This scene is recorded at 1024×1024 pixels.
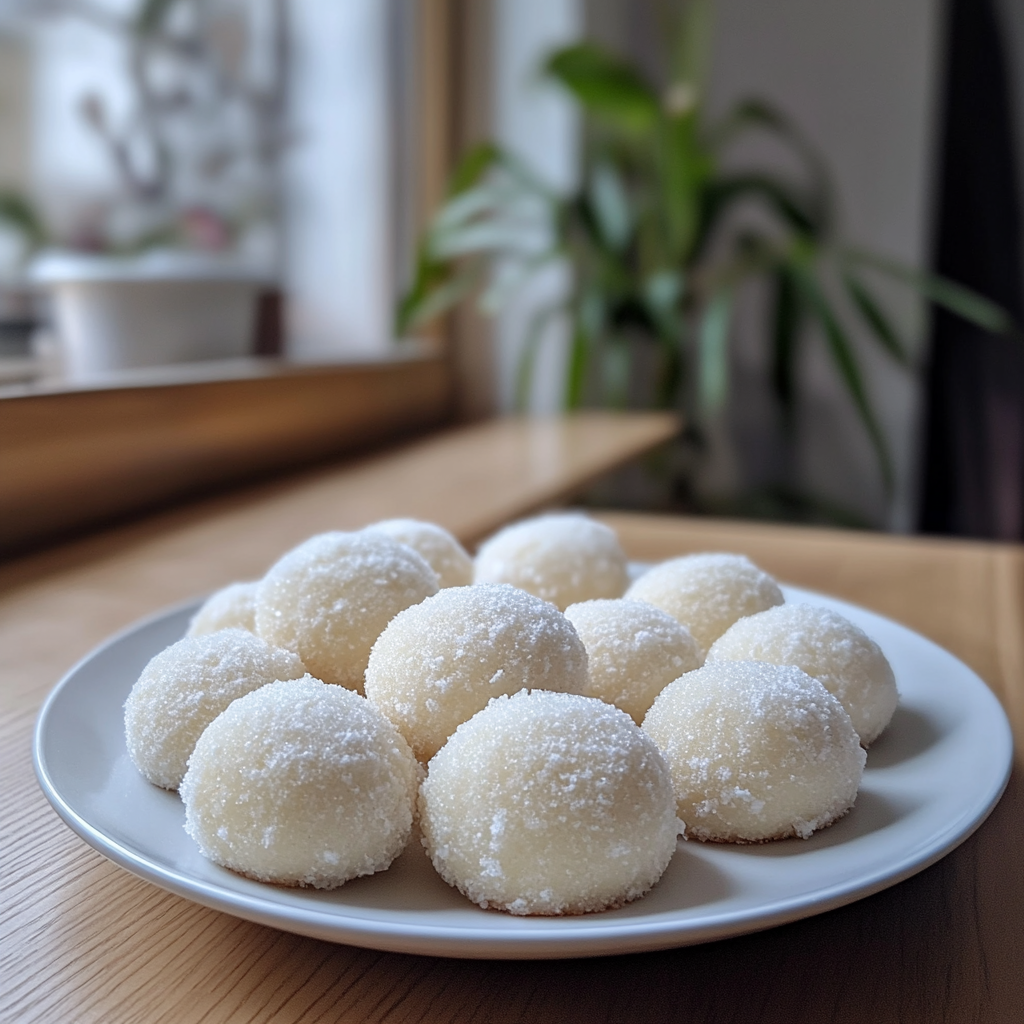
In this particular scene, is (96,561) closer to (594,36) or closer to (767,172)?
(594,36)

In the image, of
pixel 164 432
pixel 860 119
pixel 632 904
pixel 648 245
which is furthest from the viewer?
pixel 860 119

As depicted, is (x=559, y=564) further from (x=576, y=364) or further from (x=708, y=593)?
(x=576, y=364)

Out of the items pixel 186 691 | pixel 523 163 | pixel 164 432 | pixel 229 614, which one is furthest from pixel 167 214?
pixel 186 691

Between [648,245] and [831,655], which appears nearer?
[831,655]

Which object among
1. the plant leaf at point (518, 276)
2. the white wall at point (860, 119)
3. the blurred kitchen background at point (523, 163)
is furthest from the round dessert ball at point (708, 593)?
the white wall at point (860, 119)

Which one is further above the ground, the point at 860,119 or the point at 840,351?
the point at 860,119

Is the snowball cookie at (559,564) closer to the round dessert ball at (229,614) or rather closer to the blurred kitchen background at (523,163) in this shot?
the round dessert ball at (229,614)
